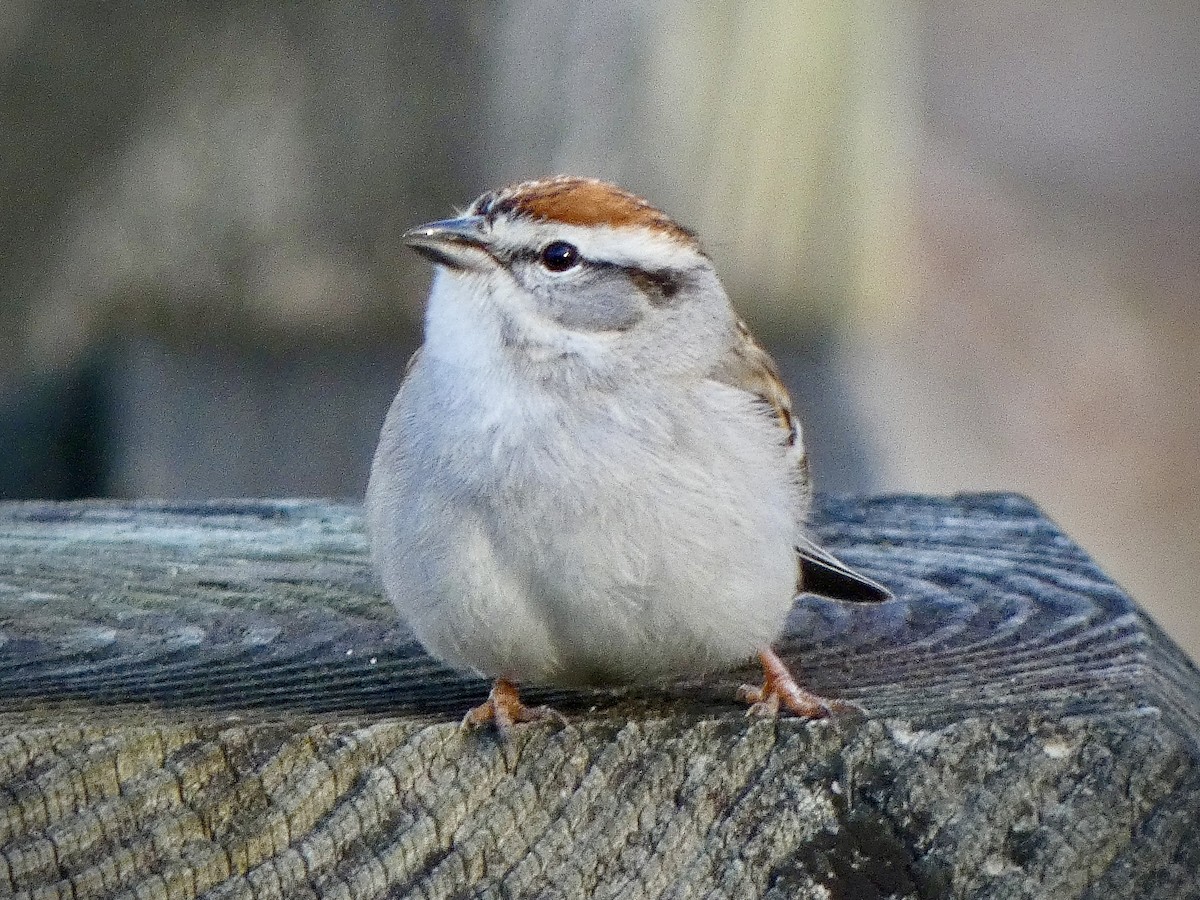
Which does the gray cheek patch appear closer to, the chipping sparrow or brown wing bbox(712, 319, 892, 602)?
the chipping sparrow

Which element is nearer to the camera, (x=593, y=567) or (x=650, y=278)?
(x=593, y=567)

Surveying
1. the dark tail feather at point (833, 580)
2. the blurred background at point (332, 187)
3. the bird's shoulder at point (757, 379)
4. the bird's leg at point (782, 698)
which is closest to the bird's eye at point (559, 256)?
the bird's shoulder at point (757, 379)

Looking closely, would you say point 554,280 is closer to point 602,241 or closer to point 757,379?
point 602,241

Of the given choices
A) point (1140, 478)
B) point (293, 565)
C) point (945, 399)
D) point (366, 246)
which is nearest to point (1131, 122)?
point (1140, 478)

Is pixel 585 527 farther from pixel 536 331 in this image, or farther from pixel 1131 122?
pixel 1131 122

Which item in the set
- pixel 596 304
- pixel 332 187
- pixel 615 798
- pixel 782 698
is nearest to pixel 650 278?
pixel 596 304
